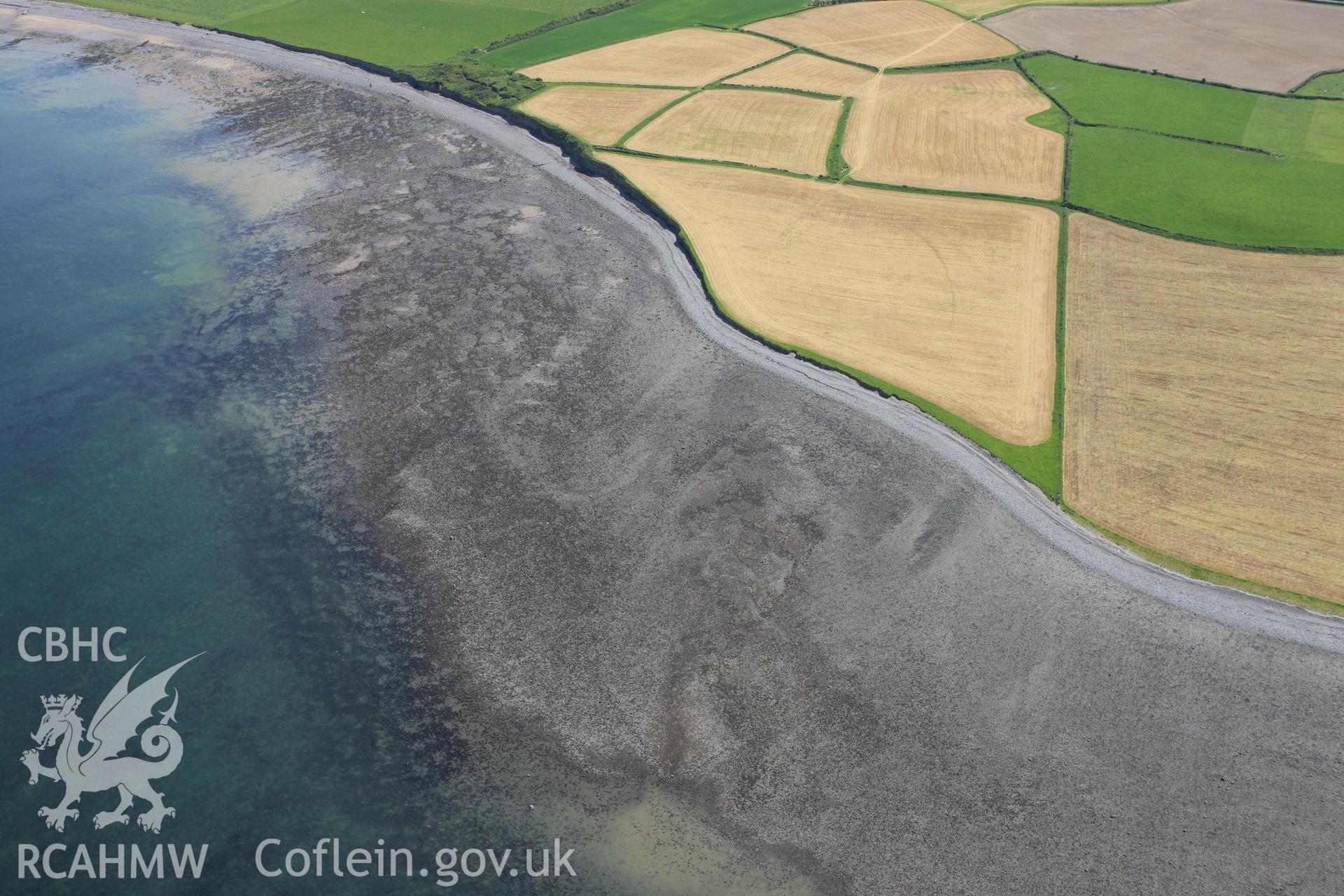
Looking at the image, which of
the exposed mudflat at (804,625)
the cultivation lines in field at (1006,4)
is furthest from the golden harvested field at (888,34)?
the exposed mudflat at (804,625)

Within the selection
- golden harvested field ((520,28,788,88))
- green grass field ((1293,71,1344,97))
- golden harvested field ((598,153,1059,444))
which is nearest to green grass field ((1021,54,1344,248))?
green grass field ((1293,71,1344,97))

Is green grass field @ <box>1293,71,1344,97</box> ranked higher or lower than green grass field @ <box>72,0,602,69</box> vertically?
lower

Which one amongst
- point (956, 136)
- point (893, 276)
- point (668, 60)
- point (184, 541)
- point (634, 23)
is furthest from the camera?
point (634, 23)

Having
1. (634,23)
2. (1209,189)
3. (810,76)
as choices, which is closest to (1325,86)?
(1209,189)

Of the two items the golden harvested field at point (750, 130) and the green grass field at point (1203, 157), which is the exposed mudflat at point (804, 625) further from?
the green grass field at point (1203, 157)

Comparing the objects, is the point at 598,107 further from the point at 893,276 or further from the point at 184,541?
the point at 184,541

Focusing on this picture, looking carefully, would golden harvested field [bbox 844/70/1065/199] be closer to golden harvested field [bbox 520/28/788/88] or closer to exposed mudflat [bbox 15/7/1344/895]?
golden harvested field [bbox 520/28/788/88]
